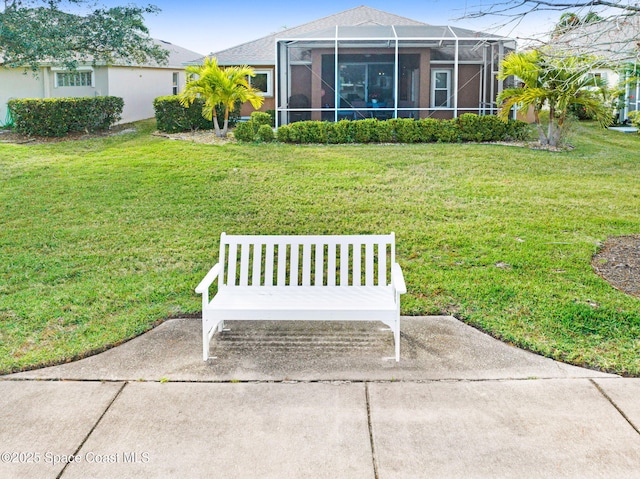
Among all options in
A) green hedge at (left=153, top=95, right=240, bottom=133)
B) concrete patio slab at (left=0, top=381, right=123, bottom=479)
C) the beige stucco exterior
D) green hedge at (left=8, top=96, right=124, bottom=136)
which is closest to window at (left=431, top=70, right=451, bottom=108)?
green hedge at (left=153, top=95, right=240, bottom=133)

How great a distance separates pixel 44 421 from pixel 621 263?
6932mm

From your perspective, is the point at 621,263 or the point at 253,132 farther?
the point at 253,132

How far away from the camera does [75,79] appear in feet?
79.5

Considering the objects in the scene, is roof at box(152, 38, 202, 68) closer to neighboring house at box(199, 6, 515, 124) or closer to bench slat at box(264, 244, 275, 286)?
neighboring house at box(199, 6, 515, 124)

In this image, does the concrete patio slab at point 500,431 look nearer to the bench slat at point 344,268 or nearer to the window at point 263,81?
the bench slat at point 344,268

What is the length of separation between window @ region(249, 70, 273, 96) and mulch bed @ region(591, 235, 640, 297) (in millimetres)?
16696

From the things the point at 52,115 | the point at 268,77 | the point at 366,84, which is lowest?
the point at 52,115

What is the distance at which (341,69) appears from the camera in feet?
69.1

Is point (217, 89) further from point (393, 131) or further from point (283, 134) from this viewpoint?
point (393, 131)

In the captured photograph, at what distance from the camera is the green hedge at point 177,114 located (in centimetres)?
1997

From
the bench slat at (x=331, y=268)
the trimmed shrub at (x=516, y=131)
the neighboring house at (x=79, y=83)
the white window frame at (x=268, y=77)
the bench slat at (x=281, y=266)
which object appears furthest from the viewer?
the white window frame at (x=268, y=77)

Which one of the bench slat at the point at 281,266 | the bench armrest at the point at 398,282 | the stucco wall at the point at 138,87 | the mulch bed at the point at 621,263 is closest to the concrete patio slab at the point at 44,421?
the bench slat at the point at 281,266

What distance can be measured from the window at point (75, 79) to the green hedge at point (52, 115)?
426 cm

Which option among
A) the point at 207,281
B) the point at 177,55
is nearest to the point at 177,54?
the point at 177,55
